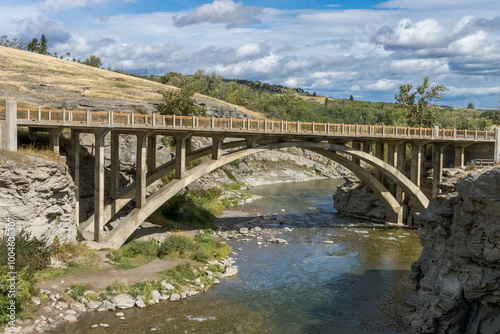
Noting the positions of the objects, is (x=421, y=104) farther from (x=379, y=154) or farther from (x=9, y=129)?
(x=9, y=129)

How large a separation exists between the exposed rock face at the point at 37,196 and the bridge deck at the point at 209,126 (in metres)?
2.69

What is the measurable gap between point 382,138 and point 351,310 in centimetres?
2005

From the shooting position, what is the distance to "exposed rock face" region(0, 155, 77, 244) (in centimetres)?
2053

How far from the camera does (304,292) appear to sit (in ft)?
78.8

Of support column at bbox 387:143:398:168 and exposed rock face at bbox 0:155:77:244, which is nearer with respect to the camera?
exposed rock face at bbox 0:155:77:244

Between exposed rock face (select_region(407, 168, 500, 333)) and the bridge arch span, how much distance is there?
15.0 metres

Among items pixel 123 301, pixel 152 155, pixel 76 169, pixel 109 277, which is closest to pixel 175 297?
pixel 123 301

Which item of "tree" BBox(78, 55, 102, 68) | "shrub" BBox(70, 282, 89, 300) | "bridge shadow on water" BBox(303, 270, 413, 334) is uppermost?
"tree" BBox(78, 55, 102, 68)

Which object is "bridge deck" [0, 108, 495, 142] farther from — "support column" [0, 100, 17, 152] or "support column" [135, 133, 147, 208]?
"support column" [135, 133, 147, 208]

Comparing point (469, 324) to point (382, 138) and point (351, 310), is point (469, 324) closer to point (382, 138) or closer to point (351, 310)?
point (351, 310)

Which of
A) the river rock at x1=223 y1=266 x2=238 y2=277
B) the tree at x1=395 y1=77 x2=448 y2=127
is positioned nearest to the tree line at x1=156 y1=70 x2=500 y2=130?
the tree at x1=395 y1=77 x2=448 y2=127

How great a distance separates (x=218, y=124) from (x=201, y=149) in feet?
11.7

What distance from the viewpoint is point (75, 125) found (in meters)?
24.6

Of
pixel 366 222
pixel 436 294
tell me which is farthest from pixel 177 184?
pixel 366 222
